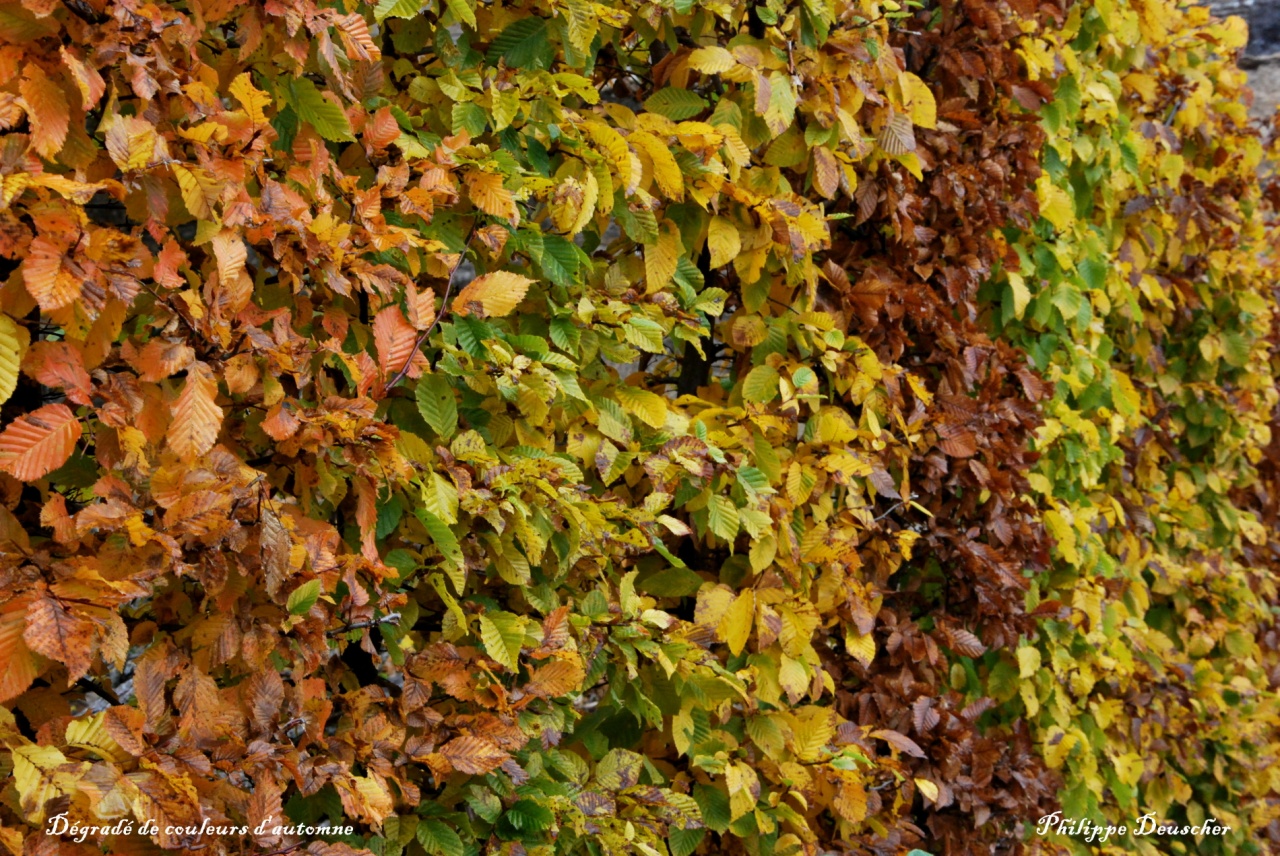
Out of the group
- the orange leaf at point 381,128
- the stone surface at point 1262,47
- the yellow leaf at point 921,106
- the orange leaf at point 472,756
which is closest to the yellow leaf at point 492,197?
the orange leaf at point 381,128

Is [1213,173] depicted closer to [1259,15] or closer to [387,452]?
[1259,15]

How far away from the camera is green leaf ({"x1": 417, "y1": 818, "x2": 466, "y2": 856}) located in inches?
60.9

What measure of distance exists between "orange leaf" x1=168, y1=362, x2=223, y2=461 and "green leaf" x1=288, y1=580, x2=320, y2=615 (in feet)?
0.62

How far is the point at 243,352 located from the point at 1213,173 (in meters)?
4.15

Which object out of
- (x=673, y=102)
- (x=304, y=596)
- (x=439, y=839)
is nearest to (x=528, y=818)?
(x=439, y=839)

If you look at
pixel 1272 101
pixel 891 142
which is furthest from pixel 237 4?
pixel 1272 101

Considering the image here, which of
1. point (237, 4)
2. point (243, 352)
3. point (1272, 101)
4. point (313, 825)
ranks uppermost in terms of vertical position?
point (237, 4)

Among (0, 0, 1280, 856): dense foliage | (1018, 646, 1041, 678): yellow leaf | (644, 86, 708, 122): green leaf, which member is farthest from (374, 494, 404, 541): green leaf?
(1018, 646, 1041, 678): yellow leaf

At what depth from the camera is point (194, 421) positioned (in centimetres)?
119

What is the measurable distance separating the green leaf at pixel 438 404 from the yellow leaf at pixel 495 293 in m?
0.11

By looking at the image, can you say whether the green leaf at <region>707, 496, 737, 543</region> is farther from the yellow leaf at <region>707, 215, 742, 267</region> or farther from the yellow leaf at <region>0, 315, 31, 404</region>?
the yellow leaf at <region>0, 315, 31, 404</region>

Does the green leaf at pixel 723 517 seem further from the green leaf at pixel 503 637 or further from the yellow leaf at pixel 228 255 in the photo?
the yellow leaf at pixel 228 255

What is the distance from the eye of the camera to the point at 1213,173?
4.37 m

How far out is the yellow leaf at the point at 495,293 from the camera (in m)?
1.58
